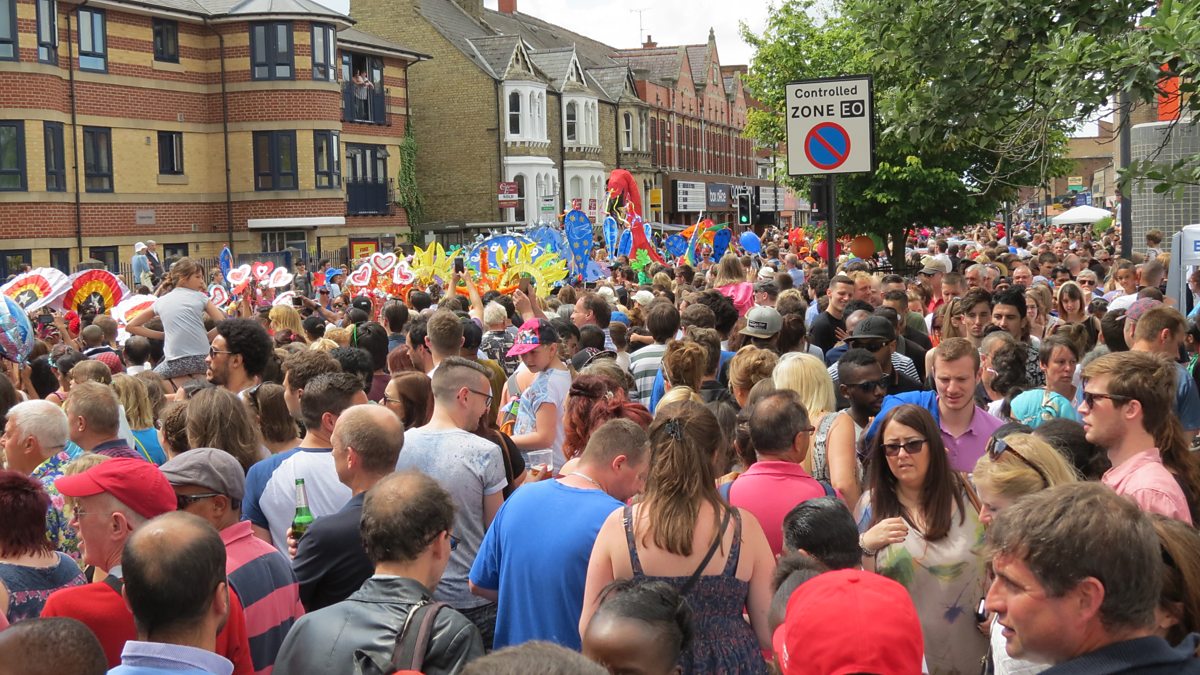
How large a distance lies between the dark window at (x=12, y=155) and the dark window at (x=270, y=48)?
7730 millimetres

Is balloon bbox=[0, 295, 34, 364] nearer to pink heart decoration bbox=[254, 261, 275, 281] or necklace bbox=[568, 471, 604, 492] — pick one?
necklace bbox=[568, 471, 604, 492]

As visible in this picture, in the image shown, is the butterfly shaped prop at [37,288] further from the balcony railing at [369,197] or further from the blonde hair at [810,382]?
the balcony railing at [369,197]

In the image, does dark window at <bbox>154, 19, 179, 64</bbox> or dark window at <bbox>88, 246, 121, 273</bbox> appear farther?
dark window at <bbox>154, 19, 179, 64</bbox>

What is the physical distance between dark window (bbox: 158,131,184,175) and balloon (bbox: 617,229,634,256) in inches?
650

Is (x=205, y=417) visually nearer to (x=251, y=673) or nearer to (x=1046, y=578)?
(x=251, y=673)

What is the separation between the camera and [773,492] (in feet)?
15.4

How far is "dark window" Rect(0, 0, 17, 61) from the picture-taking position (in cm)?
2803

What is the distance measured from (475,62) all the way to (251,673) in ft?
150

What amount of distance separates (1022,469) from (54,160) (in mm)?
30211

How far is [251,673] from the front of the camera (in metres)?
3.93

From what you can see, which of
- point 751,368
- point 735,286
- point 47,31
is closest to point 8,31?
point 47,31

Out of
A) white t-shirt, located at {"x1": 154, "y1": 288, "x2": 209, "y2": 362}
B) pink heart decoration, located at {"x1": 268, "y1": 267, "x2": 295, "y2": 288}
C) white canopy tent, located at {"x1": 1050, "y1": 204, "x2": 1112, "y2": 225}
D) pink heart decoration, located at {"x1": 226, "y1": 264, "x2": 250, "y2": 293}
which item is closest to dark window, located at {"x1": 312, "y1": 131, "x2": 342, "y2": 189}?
pink heart decoration, located at {"x1": 268, "y1": 267, "x2": 295, "y2": 288}

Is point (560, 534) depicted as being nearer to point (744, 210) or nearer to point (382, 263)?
point (382, 263)

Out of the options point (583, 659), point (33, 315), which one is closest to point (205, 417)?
point (583, 659)
